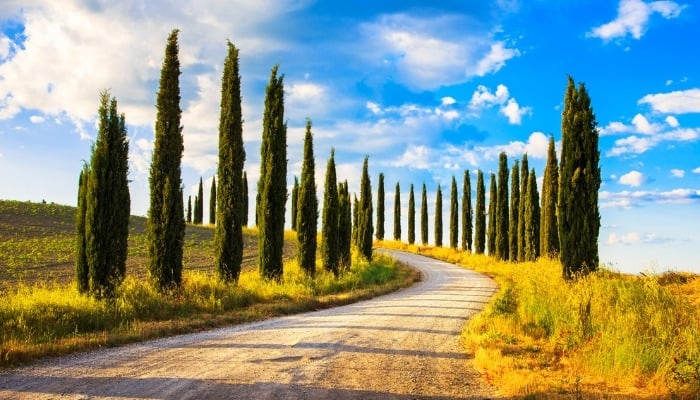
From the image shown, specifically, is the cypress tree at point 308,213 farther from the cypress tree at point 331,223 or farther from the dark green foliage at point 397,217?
the dark green foliage at point 397,217

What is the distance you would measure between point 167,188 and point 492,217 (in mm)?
36284

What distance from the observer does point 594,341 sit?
9.22 meters

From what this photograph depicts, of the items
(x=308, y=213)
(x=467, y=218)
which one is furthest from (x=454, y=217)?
(x=308, y=213)

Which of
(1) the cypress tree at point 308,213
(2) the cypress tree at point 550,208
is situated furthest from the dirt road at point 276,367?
(2) the cypress tree at point 550,208

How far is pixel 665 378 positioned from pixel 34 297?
13.3 m

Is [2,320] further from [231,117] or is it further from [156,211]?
[231,117]

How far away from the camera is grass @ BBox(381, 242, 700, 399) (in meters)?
7.29

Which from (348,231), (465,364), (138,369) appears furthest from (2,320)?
(348,231)

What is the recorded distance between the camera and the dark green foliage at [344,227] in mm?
29797

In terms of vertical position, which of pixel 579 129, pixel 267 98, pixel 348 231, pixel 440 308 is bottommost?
pixel 440 308

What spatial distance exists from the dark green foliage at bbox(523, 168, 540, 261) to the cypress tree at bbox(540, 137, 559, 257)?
527 mm

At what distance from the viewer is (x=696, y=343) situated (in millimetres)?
8062

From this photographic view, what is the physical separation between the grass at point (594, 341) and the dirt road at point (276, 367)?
693 mm

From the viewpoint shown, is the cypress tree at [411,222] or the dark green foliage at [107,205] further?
the cypress tree at [411,222]
